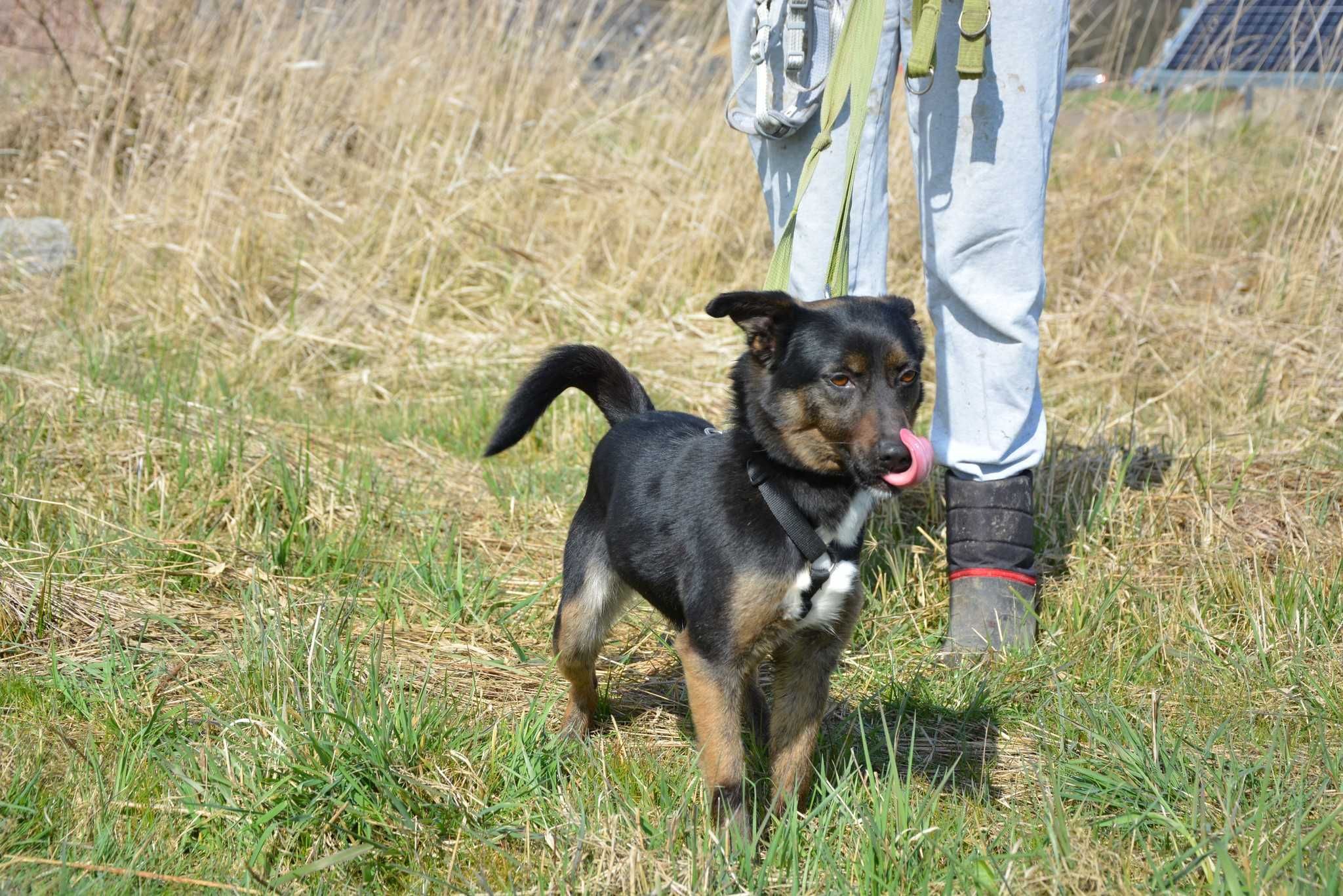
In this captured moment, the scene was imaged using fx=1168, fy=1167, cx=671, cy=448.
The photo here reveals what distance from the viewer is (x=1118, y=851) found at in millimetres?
2232

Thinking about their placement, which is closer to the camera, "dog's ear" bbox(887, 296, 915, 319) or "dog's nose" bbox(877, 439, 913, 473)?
"dog's nose" bbox(877, 439, 913, 473)

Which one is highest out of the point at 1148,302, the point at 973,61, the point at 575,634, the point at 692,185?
the point at 973,61

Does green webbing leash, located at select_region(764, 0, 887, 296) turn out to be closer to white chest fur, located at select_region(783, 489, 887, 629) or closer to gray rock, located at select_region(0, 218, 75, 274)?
white chest fur, located at select_region(783, 489, 887, 629)

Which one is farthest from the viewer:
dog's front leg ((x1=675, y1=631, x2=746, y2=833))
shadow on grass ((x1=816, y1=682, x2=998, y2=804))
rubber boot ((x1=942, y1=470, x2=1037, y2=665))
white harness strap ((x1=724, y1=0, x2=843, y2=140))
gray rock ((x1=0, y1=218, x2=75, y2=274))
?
gray rock ((x1=0, y1=218, x2=75, y2=274))

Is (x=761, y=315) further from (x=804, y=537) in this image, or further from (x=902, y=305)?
(x=804, y=537)

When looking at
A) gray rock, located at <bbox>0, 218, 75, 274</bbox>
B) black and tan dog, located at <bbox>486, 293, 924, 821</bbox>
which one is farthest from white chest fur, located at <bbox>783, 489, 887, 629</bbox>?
gray rock, located at <bbox>0, 218, 75, 274</bbox>

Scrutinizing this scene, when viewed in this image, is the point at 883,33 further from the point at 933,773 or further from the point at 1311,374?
the point at 1311,374

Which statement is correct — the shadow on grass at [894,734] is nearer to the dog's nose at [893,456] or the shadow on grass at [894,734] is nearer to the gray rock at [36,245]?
the dog's nose at [893,456]

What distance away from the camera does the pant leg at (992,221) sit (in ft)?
9.88

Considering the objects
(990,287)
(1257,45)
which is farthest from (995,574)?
(1257,45)

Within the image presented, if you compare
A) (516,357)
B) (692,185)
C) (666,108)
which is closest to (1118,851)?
(516,357)

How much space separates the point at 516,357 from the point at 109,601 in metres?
2.56

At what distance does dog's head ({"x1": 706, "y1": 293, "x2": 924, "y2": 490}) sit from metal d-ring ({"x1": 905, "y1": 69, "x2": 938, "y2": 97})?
0.64 meters

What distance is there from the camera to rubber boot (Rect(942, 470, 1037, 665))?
327 cm
